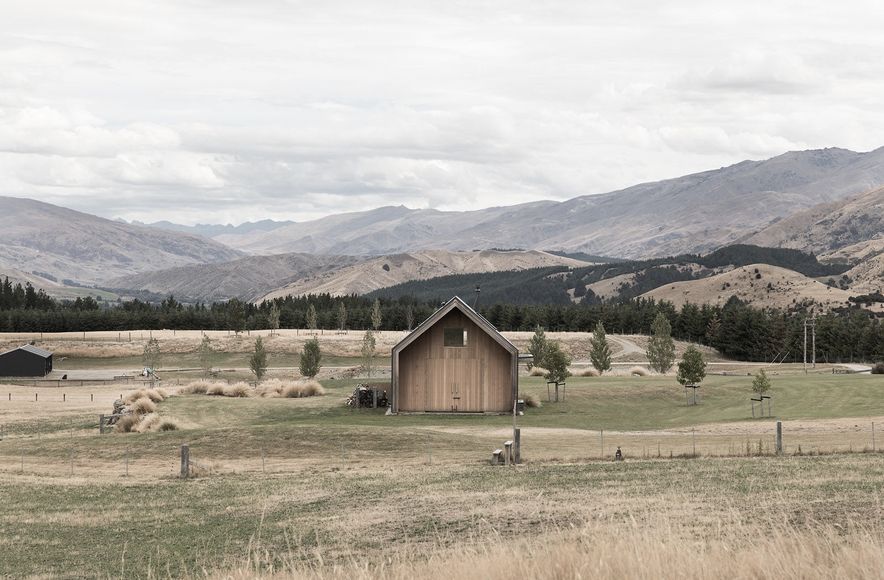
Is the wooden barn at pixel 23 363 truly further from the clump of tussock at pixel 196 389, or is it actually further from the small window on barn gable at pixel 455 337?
the small window on barn gable at pixel 455 337

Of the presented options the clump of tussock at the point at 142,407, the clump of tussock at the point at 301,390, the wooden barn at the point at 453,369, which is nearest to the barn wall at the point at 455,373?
the wooden barn at the point at 453,369

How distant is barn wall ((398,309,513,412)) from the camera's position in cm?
5803

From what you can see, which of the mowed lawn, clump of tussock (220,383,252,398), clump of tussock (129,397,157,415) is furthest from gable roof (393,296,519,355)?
clump of tussock (129,397,157,415)

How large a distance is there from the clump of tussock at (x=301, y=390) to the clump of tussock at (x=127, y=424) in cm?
1708

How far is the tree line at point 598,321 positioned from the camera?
146m

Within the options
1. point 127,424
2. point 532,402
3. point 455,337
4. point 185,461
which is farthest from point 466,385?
point 185,461

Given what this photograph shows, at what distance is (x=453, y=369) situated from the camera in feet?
192

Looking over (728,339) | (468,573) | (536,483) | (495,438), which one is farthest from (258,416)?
(728,339)

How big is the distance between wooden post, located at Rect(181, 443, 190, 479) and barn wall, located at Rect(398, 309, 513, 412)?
26.0 meters

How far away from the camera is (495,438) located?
44.8m

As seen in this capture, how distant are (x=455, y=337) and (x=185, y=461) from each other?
2750 centimetres

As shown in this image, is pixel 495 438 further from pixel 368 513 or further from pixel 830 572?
pixel 830 572

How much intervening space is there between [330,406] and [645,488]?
37960 mm

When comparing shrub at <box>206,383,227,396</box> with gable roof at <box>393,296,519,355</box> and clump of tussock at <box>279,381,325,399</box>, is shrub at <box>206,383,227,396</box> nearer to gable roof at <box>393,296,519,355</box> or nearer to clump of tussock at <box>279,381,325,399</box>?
clump of tussock at <box>279,381,325,399</box>
